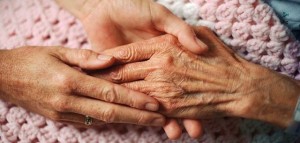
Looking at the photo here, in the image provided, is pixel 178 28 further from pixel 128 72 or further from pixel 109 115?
pixel 109 115

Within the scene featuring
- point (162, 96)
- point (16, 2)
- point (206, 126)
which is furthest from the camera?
point (16, 2)

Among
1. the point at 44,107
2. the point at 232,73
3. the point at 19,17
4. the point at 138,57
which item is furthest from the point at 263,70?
the point at 19,17

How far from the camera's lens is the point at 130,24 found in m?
1.00

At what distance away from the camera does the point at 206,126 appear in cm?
103

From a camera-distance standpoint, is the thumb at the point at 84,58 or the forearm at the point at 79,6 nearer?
the thumb at the point at 84,58

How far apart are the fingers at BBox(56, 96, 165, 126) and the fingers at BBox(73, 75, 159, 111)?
0.02m

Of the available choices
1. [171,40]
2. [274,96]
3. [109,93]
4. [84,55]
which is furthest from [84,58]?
[274,96]

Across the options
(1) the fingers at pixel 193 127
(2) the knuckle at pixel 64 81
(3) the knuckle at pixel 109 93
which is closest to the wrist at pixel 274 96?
(1) the fingers at pixel 193 127

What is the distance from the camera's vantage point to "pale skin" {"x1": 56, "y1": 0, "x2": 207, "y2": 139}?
3.05 ft

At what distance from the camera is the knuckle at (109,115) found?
35.9 inches

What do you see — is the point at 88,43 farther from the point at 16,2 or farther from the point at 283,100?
the point at 283,100

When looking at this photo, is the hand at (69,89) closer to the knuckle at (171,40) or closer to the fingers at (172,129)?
the fingers at (172,129)

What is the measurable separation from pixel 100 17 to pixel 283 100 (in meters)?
0.51

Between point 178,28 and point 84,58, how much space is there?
24 centimetres
